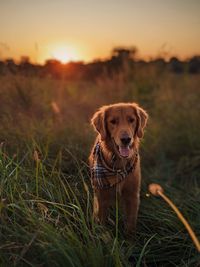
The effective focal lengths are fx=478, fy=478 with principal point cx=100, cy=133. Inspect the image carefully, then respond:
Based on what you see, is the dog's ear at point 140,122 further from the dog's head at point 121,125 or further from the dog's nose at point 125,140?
the dog's nose at point 125,140

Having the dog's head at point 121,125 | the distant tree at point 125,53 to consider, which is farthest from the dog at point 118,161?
the distant tree at point 125,53

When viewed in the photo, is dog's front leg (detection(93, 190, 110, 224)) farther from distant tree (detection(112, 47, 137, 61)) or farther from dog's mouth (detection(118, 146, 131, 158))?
distant tree (detection(112, 47, 137, 61))

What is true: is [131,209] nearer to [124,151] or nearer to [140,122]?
[124,151]

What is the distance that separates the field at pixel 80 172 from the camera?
332 cm

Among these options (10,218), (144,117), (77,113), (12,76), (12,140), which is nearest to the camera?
(10,218)

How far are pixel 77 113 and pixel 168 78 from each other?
11.9ft

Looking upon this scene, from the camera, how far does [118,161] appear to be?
478 centimetres

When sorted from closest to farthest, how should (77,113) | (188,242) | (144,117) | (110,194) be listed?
(188,242)
(110,194)
(144,117)
(77,113)

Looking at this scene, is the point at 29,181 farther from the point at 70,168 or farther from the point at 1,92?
the point at 1,92

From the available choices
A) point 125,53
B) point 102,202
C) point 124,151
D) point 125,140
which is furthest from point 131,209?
point 125,53

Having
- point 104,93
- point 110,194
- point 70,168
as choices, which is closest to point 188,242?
point 110,194

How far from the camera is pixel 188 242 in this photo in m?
4.21

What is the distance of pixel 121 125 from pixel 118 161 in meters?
0.36

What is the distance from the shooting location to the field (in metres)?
3.32
